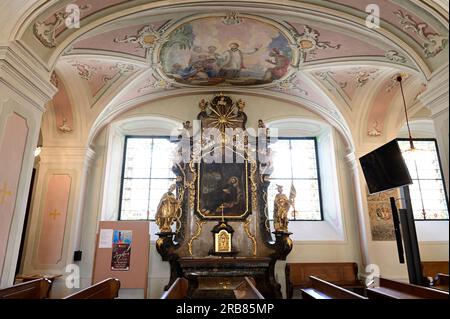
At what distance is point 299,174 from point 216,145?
229 centimetres

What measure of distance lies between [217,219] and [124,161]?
2.95m

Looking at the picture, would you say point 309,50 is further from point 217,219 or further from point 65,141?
point 65,141

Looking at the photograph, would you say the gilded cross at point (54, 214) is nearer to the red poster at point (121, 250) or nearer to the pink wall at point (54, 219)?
the pink wall at point (54, 219)

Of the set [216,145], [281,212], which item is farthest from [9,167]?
[281,212]

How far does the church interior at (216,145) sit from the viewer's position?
4504 millimetres

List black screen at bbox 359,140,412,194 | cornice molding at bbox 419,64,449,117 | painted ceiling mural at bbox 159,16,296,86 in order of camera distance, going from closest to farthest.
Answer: cornice molding at bbox 419,64,449,117
black screen at bbox 359,140,412,194
painted ceiling mural at bbox 159,16,296,86

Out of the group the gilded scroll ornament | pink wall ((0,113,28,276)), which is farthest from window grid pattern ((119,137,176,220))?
pink wall ((0,113,28,276))

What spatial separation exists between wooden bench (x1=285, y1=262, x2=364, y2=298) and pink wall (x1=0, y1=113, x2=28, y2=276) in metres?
5.08

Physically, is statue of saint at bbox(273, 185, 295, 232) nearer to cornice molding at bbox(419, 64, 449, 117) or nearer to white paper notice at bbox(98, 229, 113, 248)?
white paper notice at bbox(98, 229, 113, 248)

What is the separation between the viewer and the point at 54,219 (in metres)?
6.25

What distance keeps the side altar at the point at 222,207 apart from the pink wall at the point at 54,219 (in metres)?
1.89

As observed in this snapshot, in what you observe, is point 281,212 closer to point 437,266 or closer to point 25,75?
point 25,75

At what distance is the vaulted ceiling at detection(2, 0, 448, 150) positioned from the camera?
3723 mm

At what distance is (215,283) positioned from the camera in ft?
18.2
